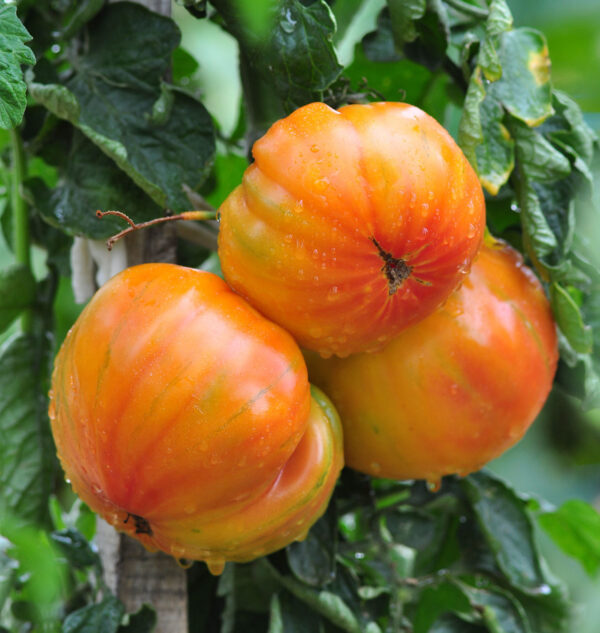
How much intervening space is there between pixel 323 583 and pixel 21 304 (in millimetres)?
450

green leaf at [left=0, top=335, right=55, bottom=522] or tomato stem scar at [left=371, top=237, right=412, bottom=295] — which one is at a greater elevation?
A: tomato stem scar at [left=371, top=237, right=412, bottom=295]

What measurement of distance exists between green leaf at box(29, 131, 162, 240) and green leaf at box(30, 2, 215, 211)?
0.03m

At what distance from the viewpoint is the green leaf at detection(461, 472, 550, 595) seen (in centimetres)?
89

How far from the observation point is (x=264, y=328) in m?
0.63

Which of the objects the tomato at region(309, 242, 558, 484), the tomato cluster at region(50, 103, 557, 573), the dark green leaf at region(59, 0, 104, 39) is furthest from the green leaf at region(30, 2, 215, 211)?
the tomato at region(309, 242, 558, 484)

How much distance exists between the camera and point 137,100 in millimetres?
784

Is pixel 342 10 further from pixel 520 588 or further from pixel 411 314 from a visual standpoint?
pixel 520 588

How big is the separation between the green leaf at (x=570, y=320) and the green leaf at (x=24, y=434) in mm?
565

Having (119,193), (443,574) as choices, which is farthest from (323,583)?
(119,193)

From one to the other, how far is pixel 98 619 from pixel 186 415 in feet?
0.99

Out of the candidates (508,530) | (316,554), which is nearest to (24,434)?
(316,554)

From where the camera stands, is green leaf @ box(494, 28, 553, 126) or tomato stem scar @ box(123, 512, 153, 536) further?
green leaf @ box(494, 28, 553, 126)

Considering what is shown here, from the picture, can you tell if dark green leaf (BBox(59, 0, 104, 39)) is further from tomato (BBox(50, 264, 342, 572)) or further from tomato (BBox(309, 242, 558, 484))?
tomato (BBox(309, 242, 558, 484))

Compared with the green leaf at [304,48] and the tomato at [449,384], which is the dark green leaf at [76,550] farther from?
the green leaf at [304,48]
